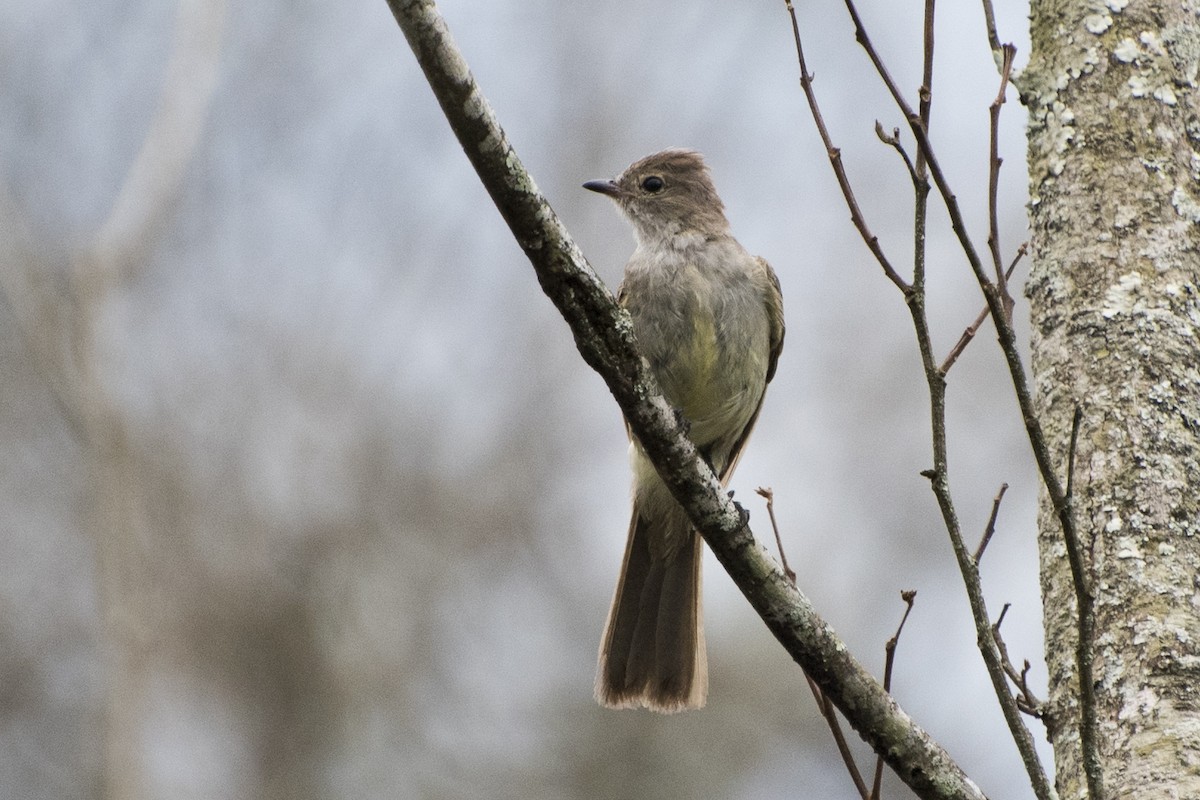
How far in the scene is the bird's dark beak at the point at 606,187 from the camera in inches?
236

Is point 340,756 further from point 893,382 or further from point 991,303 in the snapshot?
point 991,303

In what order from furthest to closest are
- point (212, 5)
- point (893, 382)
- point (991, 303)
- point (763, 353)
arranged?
point (893, 382) < point (212, 5) < point (763, 353) < point (991, 303)

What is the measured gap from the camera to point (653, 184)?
5.96m

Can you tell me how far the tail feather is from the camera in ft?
15.6

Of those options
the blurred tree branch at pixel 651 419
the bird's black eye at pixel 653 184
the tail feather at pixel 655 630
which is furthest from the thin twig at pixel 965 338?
the bird's black eye at pixel 653 184

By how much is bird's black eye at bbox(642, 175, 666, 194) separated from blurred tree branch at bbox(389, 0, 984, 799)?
2761 mm

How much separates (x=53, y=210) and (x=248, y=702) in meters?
3.81

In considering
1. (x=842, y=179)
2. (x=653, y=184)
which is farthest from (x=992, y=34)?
(x=653, y=184)

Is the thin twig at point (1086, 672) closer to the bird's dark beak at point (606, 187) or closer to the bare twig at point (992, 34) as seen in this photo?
the bare twig at point (992, 34)

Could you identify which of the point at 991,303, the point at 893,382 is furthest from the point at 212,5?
the point at 893,382

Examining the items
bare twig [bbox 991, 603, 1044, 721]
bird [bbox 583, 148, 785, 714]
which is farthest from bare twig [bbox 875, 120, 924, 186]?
bird [bbox 583, 148, 785, 714]

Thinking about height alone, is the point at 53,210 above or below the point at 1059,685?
above

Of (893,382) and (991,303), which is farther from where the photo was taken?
(893,382)

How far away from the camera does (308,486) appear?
10.4 meters
